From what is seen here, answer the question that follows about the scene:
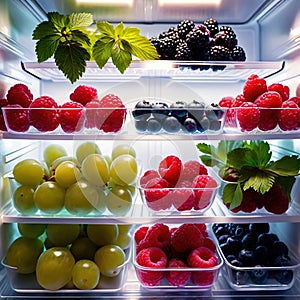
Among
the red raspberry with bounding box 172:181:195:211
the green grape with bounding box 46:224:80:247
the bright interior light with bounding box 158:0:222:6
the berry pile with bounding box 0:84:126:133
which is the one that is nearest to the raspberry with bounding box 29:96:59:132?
the berry pile with bounding box 0:84:126:133

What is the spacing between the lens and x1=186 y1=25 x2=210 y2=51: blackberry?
47.7 inches

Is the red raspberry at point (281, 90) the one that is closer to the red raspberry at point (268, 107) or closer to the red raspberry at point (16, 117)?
the red raspberry at point (268, 107)

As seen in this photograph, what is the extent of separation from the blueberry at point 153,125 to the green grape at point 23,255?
518mm

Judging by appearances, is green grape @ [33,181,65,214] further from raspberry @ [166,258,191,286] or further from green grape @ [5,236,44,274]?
raspberry @ [166,258,191,286]

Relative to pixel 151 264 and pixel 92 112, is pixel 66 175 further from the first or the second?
pixel 151 264

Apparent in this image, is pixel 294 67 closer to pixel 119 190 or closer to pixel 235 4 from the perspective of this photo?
pixel 235 4

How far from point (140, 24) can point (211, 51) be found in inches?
15.8

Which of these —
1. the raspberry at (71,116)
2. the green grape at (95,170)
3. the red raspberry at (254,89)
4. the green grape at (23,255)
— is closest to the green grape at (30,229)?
the green grape at (23,255)

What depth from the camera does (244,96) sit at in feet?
4.08

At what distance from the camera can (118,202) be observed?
1.20 metres

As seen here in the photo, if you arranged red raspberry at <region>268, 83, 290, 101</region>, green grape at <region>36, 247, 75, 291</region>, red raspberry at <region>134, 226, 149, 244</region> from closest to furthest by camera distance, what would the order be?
green grape at <region>36, 247, 75, 291</region>, red raspberry at <region>268, 83, 290, 101</region>, red raspberry at <region>134, 226, 149, 244</region>

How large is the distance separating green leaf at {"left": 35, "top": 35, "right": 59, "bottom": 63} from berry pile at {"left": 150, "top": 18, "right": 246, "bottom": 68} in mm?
313

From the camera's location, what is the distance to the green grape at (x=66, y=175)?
3.95 ft

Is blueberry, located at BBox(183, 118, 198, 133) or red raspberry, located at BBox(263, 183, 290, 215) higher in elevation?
blueberry, located at BBox(183, 118, 198, 133)
